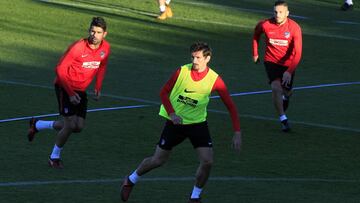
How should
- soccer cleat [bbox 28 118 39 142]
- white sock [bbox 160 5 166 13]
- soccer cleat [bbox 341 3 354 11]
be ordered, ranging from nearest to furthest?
soccer cleat [bbox 28 118 39 142] → white sock [bbox 160 5 166 13] → soccer cleat [bbox 341 3 354 11]

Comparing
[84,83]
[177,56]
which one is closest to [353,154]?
[84,83]

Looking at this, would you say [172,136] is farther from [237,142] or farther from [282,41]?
[282,41]

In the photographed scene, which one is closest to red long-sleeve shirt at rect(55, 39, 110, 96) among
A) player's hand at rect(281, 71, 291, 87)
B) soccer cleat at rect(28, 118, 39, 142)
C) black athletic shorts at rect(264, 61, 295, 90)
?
soccer cleat at rect(28, 118, 39, 142)

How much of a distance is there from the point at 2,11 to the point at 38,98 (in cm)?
Result: 1183

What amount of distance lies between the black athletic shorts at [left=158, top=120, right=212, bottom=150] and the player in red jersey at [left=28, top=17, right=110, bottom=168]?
191 centimetres

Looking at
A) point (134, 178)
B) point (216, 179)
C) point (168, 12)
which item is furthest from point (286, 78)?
point (168, 12)

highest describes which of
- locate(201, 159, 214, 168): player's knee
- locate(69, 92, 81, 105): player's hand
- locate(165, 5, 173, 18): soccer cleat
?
locate(201, 159, 214, 168): player's knee

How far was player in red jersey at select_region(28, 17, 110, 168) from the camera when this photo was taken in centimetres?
1412

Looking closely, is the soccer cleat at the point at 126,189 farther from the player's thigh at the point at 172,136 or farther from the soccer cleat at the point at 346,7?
the soccer cleat at the point at 346,7

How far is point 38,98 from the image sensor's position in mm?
20094

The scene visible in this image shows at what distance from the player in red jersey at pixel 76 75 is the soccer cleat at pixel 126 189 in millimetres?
1837

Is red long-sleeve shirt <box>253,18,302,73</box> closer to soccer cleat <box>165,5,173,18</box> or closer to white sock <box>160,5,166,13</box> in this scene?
white sock <box>160,5,166,13</box>

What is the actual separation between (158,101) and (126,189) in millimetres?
8127

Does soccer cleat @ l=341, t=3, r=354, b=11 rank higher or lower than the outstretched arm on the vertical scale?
lower
